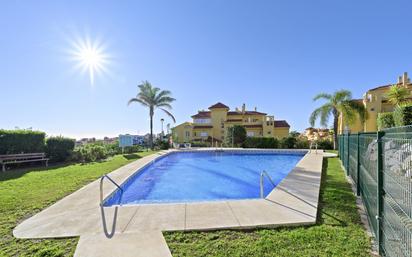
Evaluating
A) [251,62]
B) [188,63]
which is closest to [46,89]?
[188,63]

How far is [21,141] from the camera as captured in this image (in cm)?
1593

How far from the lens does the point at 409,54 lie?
71.8ft

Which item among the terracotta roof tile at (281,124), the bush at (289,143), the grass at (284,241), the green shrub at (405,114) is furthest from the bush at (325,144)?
the grass at (284,241)

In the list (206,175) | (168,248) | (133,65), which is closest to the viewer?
(168,248)

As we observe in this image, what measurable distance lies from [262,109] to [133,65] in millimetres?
32696

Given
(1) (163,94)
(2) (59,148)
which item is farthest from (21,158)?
(1) (163,94)

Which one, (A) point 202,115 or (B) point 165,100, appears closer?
(B) point 165,100

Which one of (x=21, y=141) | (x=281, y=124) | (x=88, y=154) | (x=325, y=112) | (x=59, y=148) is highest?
(x=325, y=112)

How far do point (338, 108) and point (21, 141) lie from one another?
94.8ft

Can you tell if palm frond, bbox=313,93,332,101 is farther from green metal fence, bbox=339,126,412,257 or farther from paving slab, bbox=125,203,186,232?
green metal fence, bbox=339,126,412,257

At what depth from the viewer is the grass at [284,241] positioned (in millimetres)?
3816

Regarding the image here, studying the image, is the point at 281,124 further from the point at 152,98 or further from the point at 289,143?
the point at 152,98

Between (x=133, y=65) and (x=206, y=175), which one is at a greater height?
(x=133, y=65)

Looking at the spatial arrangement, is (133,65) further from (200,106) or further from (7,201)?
(200,106)
